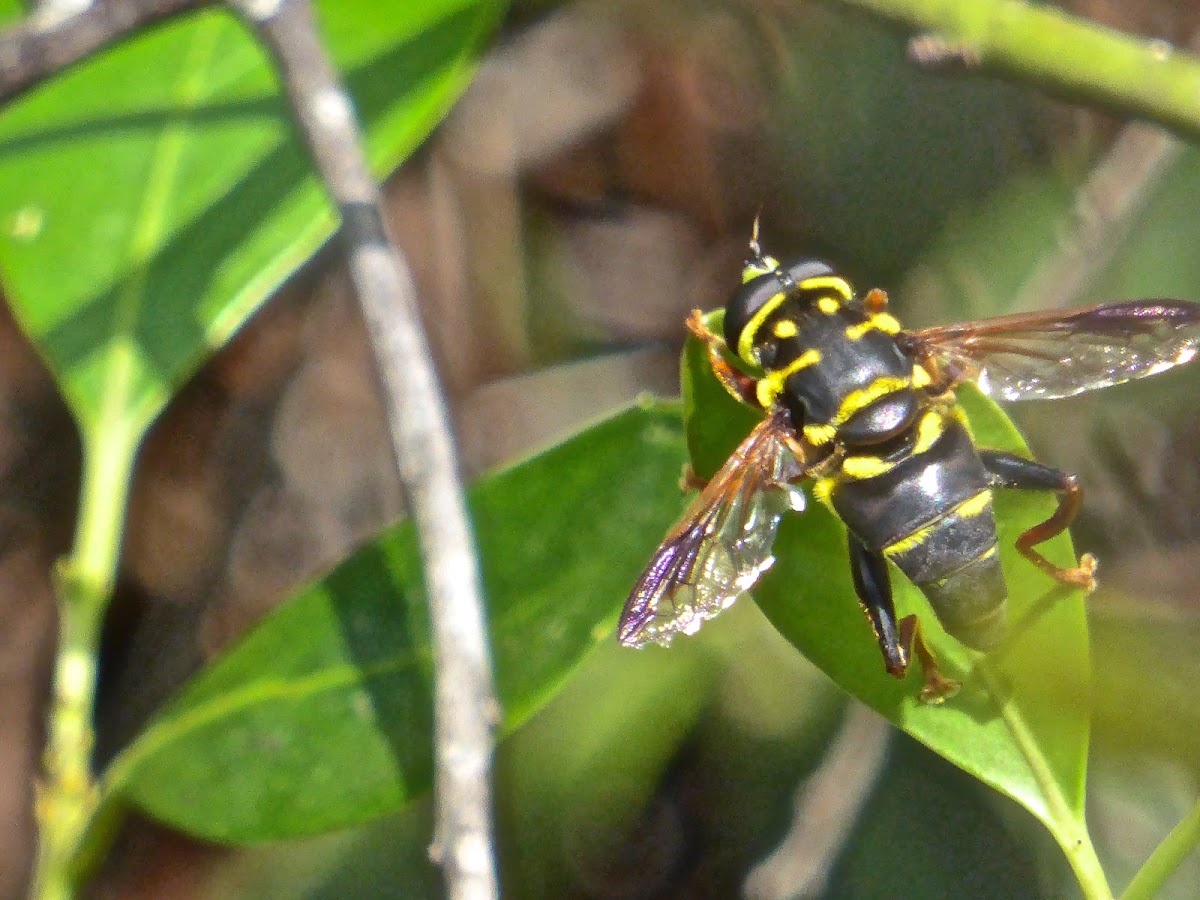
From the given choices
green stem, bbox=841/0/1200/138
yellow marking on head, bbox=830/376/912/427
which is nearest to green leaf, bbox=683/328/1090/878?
yellow marking on head, bbox=830/376/912/427

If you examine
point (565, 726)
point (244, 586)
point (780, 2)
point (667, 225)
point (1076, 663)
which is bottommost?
point (1076, 663)

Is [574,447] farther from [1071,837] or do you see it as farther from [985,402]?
[1071,837]

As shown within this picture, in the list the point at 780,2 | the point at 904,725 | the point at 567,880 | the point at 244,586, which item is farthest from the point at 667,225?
the point at 904,725

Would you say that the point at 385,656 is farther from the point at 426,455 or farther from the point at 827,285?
the point at 827,285

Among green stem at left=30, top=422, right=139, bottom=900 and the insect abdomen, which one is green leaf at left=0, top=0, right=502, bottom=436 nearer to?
green stem at left=30, top=422, right=139, bottom=900

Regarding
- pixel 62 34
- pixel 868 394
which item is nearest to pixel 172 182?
pixel 62 34

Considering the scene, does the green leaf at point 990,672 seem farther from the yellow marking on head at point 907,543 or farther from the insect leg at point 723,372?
the yellow marking on head at point 907,543
